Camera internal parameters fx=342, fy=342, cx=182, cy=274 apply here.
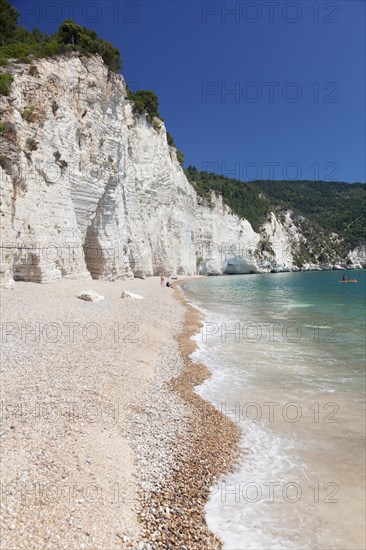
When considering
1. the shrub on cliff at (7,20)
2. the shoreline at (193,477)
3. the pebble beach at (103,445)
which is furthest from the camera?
the shrub on cliff at (7,20)

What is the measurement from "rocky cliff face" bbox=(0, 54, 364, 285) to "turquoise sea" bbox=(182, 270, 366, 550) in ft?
41.9

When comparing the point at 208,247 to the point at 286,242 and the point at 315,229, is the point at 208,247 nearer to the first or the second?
the point at 286,242

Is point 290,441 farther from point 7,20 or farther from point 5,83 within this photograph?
point 7,20

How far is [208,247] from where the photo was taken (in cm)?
7906

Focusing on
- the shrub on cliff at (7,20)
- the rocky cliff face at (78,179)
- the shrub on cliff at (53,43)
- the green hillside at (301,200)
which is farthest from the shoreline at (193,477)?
the green hillside at (301,200)

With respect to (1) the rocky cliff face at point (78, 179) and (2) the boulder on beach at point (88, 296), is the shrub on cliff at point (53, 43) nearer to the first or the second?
(1) the rocky cliff face at point (78, 179)

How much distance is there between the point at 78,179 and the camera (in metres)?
26.8

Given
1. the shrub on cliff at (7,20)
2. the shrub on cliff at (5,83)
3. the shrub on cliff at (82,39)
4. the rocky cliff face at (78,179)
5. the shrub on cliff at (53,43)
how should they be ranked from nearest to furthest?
1. the shrub on cliff at (5,83)
2. the rocky cliff face at (78,179)
3. the shrub on cliff at (53,43)
4. the shrub on cliff at (82,39)
5. the shrub on cliff at (7,20)

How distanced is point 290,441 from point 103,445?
11.4ft

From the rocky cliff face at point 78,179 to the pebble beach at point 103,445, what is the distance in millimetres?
10668

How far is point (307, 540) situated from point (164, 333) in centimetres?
1005

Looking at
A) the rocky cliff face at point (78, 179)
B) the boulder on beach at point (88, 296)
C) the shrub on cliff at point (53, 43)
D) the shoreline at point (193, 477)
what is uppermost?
the shrub on cliff at point (53, 43)

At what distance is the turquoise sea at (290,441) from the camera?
4.27 m

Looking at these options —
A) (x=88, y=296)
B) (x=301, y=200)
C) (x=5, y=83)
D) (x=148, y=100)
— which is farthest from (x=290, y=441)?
(x=301, y=200)
